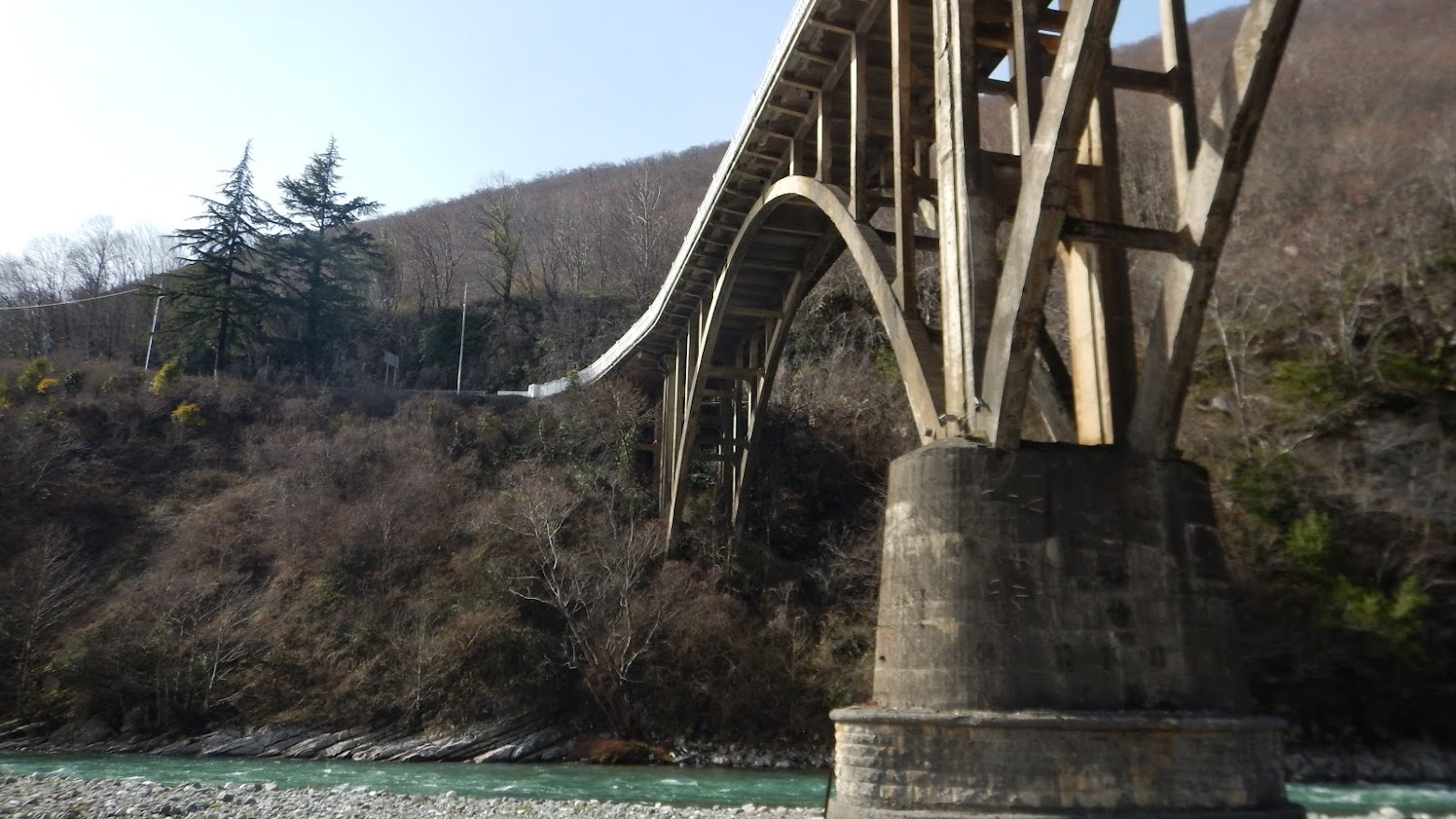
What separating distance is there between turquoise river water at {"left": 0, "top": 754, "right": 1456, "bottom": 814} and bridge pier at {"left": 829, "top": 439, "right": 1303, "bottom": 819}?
9944 mm

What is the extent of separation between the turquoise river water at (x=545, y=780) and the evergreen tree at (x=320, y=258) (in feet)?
86.0

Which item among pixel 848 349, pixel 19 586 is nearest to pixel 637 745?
pixel 848 349

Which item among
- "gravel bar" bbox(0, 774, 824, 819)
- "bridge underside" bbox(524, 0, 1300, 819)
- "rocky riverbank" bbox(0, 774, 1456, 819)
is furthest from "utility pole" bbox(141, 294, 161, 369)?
"bridge underside" bbox(524, 0, 1300, 819)

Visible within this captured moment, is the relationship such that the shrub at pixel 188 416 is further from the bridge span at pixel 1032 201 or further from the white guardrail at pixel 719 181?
the bridge span at pixel 1032 201

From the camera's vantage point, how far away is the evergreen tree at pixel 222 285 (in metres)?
41.7

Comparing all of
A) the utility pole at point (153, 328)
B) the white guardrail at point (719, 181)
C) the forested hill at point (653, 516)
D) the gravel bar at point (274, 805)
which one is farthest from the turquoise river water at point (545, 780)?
the utility pole at point (153, 328)

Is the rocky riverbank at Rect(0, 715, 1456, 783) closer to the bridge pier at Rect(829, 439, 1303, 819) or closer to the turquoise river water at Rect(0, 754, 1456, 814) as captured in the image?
the turquoise river water at Rect(0, 754, 1456, 814)

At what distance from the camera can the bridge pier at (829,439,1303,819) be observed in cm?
568

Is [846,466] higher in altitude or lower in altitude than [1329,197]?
lower

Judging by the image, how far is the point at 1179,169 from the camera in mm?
6711

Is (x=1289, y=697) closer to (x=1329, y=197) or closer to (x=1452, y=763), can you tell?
(x=1452, y=763)

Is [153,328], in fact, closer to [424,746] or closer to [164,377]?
[164,377]

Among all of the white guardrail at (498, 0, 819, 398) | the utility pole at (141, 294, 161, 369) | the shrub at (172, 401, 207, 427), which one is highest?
the utility pole at (141, 294, 161, 369)

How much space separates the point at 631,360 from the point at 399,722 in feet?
37.1
